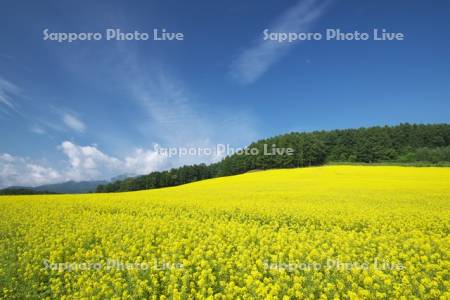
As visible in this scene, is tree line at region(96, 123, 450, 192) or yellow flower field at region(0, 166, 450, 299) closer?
yellow flower field at region(0, 166, 450, 299)

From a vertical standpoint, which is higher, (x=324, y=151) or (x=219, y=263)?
(x=324, y=151)

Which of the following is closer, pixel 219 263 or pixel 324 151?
pixel 219 263

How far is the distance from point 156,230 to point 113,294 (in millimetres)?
3668

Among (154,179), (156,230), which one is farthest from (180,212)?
(154,179)

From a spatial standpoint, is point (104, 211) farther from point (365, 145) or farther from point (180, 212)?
point (365, 145)

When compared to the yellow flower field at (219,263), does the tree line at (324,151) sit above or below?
above

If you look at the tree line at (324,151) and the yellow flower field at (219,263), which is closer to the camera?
the yellow flower field at (219,263)

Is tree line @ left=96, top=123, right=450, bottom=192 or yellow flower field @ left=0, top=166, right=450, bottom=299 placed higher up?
tree line @ left=96, top=123, right=450, bottom=192

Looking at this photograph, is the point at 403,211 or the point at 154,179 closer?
the point at 403,211

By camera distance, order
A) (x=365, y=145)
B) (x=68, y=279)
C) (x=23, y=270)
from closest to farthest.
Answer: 1. (x=68, y=279)
2. (x=23, y=270)
3. (x=365, y=145)

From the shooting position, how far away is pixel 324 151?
7025cm

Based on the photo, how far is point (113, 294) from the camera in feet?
16.2

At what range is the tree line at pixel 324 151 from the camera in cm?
6806

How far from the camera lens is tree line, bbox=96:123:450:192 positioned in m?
68.1
